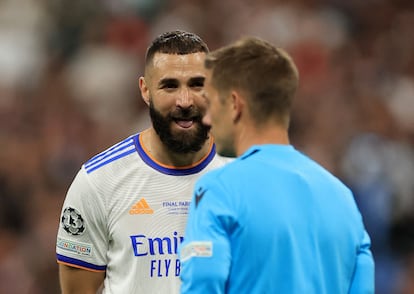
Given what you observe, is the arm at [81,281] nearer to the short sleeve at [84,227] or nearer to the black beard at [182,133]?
the short sleeve at [84,227]

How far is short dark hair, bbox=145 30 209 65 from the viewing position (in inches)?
183

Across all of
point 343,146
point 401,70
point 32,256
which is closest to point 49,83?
point 32,256

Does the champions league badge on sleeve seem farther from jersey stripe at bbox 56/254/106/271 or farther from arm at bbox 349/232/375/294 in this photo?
arm at bbox 349/232/375/294

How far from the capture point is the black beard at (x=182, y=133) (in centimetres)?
453

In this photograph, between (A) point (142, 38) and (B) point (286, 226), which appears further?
(A) point (142, 38)

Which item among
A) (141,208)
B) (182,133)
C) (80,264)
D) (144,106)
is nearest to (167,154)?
(182,133)

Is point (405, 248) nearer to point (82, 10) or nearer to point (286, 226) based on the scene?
point (82, 10)

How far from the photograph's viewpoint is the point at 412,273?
362 inches

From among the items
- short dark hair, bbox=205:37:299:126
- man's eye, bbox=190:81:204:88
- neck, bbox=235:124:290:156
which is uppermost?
short dark hair, bbox=205:37:299:126

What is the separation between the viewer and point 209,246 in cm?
323

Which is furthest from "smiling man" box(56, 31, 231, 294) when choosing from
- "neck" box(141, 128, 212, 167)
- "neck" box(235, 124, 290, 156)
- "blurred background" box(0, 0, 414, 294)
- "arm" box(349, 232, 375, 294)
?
"blurred background" box(0, 0, 414, 294)

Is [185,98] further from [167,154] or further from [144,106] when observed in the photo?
[144,106]

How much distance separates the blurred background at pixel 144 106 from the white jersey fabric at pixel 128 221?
3991 millimetres

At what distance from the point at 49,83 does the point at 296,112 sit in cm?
253
